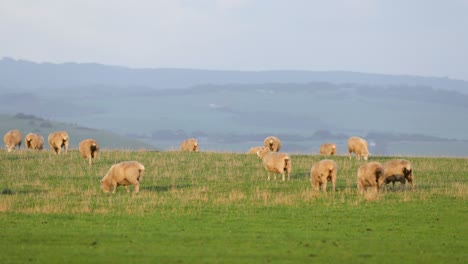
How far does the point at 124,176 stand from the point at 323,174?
6045 mm

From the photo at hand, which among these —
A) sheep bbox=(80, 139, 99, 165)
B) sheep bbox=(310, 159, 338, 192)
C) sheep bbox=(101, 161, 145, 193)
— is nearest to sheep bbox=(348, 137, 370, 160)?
sheep bbox=(80, 139, 99, 165)

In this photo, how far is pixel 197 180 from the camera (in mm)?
34031

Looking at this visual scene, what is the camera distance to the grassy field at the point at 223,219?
18.4 meters

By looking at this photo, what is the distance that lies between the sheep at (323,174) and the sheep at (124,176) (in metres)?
5.31

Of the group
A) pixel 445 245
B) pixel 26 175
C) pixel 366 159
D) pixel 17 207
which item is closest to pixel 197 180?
pixel 26 175

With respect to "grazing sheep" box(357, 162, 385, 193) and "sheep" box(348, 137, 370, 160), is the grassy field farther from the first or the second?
"sheep" box(348, 137, 370, 160)

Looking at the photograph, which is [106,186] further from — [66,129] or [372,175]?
[66,129]

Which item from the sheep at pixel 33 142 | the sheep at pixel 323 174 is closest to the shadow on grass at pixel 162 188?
the sheep at pixel 323 174

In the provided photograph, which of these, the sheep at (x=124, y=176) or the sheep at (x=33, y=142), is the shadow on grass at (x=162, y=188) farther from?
the sheep at (x=33, y=142)

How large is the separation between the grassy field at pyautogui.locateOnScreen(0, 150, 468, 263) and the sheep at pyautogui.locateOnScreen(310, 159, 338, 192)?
0.54 metres

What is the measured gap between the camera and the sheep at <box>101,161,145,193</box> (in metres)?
29.4

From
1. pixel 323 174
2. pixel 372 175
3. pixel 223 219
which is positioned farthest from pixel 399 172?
pixel 223 219

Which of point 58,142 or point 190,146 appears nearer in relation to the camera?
point 58,142

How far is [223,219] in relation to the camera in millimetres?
23453
